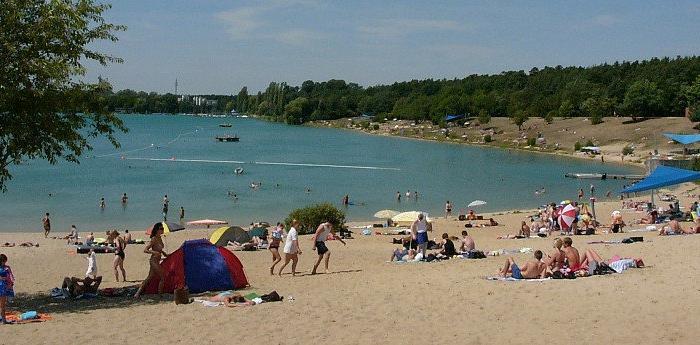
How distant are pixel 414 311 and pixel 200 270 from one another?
5.11m

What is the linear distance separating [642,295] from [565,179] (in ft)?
171

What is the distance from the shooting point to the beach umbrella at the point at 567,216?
1011 inches

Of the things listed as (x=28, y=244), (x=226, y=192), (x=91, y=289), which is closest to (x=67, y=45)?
(x=91, y=289)

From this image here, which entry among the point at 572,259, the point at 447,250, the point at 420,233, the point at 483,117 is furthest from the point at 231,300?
the point at 483,117

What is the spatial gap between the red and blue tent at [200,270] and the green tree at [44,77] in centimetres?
286

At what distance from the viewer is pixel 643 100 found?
101 metres

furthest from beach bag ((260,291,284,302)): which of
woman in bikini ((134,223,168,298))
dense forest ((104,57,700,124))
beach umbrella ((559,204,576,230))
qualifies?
dense forest ((104,57,700,124))

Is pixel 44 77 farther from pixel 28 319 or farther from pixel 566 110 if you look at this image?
pixel 566 110

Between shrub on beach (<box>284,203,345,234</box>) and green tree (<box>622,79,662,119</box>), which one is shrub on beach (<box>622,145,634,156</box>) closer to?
A: green tree (<box>622,79,662,119</box>)

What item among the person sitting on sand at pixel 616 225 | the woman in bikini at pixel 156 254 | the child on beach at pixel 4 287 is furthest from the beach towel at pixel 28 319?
the person sitting on sand at pixel 616 225

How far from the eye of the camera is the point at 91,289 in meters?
14.8

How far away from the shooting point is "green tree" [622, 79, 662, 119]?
100875 millimetres

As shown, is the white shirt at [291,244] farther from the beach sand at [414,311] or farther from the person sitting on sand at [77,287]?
the person sitting on sand at [77,287]

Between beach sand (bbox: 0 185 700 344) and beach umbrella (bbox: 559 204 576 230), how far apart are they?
7936mm
